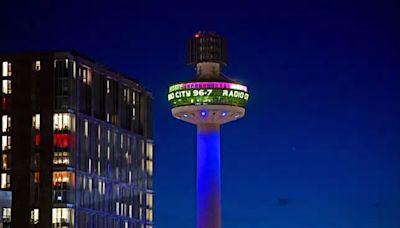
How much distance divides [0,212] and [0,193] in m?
2.83

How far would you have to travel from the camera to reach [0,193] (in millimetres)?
181375

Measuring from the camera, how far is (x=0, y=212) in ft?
594
